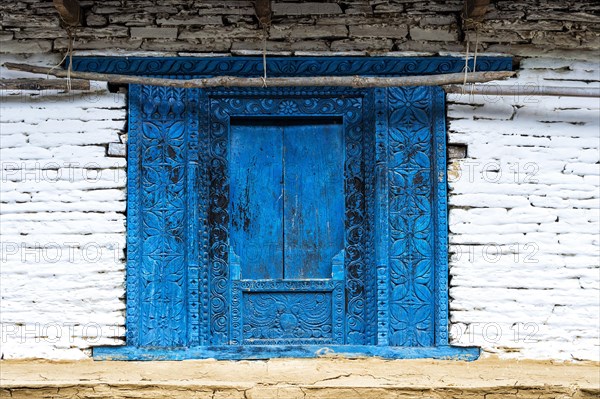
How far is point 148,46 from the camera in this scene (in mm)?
4484

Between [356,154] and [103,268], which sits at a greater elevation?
[356,154]

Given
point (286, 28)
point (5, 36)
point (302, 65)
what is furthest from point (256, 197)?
point (5, 36)

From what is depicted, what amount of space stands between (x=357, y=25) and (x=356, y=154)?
33.3 inches

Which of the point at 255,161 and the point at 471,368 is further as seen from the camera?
the point at 255,161

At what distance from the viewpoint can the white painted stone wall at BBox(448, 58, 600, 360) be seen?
14.3 ft

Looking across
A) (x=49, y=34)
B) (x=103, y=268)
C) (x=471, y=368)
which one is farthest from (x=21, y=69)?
(x=471, y=368)

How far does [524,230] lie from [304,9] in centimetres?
202

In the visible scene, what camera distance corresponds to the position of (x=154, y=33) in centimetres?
448

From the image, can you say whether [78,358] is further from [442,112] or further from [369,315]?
[442,112]

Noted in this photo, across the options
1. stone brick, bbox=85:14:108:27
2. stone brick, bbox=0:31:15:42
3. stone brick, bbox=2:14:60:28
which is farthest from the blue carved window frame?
stone brick, bbox=0:31:15:42

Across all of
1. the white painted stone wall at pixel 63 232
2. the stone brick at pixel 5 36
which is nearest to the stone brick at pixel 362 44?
the white painted stone wall at pixel 63 232

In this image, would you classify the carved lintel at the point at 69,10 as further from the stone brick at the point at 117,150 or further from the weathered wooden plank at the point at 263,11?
the weathered wooden plank at the point at 263,11

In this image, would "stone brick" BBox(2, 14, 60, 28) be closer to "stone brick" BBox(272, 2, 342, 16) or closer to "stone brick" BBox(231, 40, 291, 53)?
"stone brick" BBox(231, 40, 291, 53)

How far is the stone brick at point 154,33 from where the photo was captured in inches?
176
